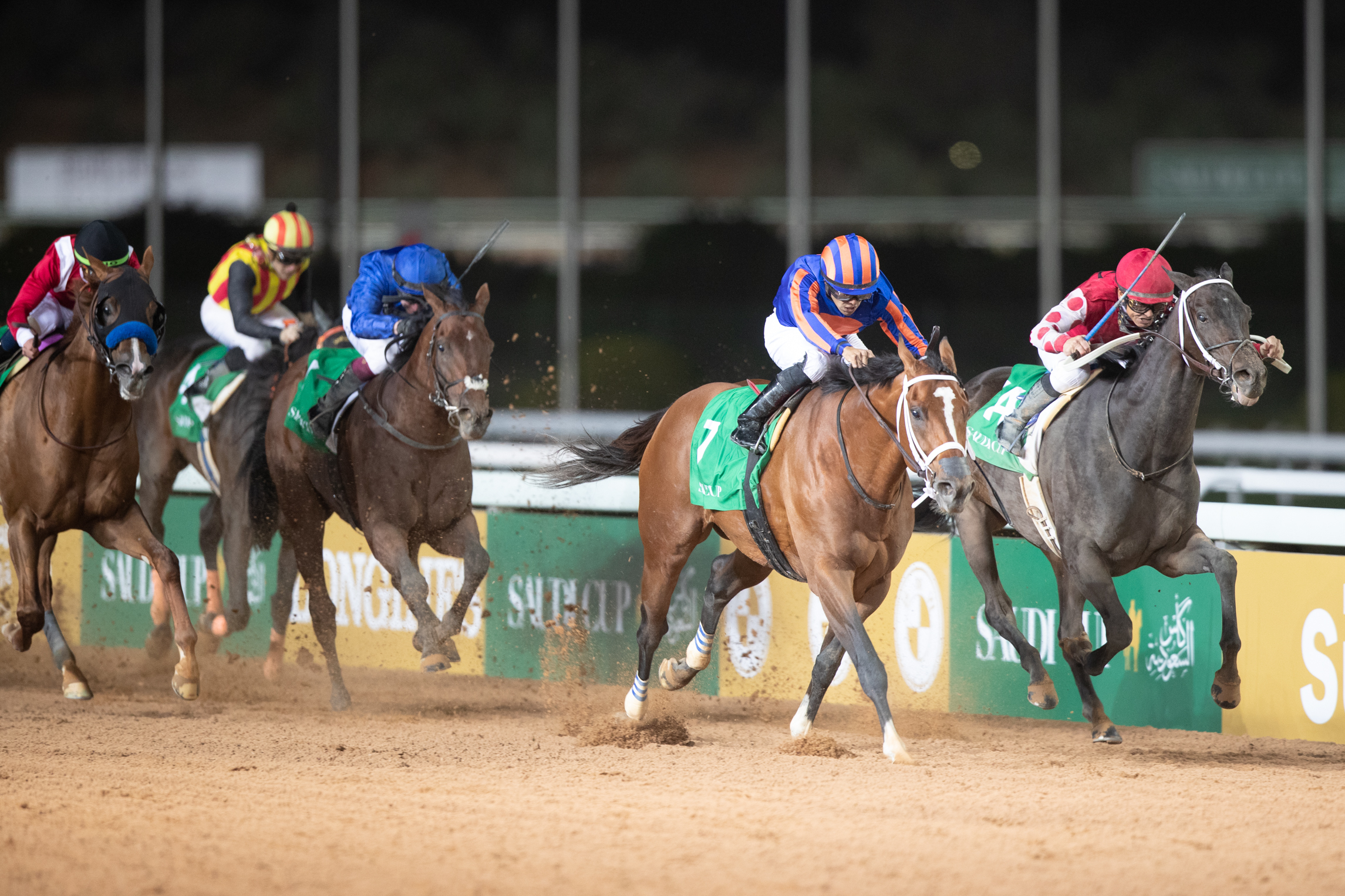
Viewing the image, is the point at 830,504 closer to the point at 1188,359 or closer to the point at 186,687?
the point at 1188,359

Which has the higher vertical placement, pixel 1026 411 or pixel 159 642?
pixel 1026 411

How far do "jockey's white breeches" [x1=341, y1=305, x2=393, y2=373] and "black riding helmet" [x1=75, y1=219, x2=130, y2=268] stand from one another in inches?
43.6

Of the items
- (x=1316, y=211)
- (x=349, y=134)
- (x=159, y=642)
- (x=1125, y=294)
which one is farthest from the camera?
(x=349, y=134)

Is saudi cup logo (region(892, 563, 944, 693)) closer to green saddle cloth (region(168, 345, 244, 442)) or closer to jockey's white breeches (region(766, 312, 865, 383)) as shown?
jockey's white breeches (region(766, 312, 865, 383))

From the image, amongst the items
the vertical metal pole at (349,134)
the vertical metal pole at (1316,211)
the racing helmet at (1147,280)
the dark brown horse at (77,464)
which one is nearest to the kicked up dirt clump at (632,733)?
the dark brown horse at (77,464)

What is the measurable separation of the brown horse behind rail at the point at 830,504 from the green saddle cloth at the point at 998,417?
0.91 meters

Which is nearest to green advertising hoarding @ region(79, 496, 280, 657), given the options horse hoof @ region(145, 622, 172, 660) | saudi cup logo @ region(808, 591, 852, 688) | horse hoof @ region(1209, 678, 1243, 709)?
horse hoof @ region(145, 622, 172, 660)

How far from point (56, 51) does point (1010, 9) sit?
10997 mm

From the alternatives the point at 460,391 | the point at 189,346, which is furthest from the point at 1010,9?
the point at 460,391

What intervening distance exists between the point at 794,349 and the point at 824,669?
139cm

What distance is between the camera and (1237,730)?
22.9 ft

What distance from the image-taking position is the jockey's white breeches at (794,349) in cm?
642

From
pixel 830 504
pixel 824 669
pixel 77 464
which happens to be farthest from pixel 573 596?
pixel 830 504

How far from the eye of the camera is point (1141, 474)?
21.0ft
